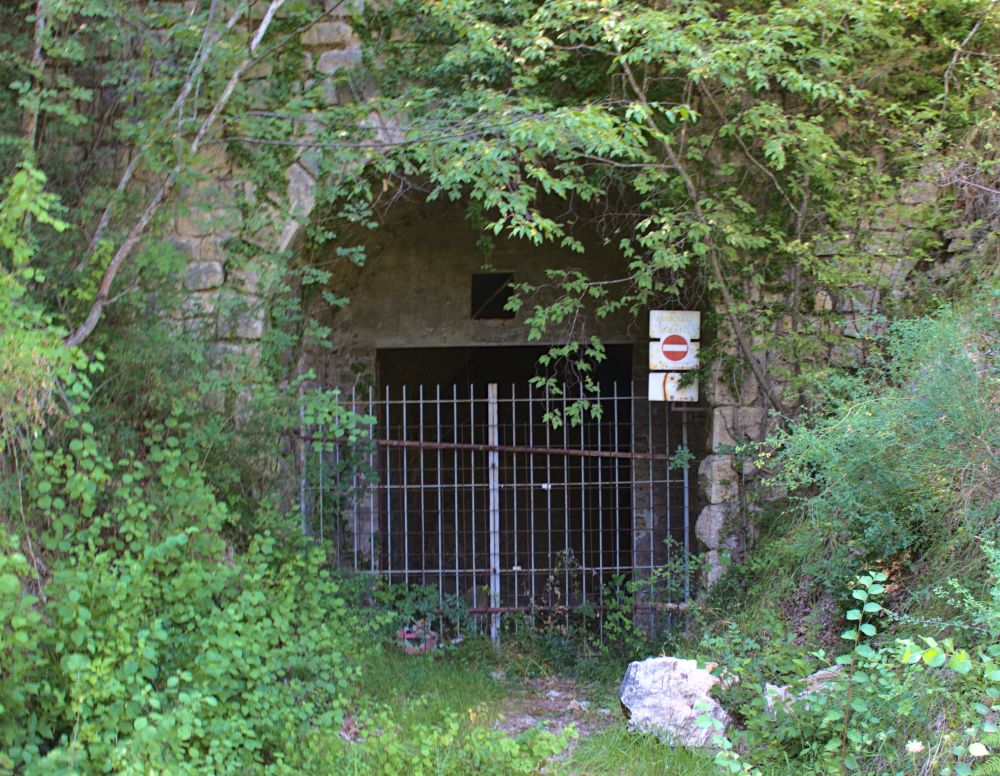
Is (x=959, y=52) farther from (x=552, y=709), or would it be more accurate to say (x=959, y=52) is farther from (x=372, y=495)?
(x=372, y=495)

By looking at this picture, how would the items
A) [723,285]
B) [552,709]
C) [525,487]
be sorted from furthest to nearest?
[525,487]
[723,285]
[552,709]

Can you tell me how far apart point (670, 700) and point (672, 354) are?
2.38m

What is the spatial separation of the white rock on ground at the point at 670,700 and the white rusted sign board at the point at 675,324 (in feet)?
7.29

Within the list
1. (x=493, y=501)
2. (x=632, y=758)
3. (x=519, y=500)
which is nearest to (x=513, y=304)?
(x=493, y=501)

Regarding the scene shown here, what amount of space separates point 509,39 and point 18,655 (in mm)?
3636

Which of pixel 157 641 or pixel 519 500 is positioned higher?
pixel 157 641

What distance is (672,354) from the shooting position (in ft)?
18.0

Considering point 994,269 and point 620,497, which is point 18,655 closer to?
point 994,269

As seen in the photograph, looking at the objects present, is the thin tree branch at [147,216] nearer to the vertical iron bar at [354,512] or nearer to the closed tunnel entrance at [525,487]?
the closed tunnel entrance at [525,487]

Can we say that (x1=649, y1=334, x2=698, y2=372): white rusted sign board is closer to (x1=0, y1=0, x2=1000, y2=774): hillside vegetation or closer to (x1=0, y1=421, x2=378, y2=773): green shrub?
(x1=0, y1=0, x2=1000, y2=774): hillside vegetation

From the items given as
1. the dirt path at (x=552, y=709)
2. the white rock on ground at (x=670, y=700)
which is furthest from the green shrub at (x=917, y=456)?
the dirt path at (x=552, y=709)

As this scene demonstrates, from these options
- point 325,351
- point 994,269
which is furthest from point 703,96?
point 325,351

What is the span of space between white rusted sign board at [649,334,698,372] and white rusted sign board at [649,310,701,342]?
0.03 m

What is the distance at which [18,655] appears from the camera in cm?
288
